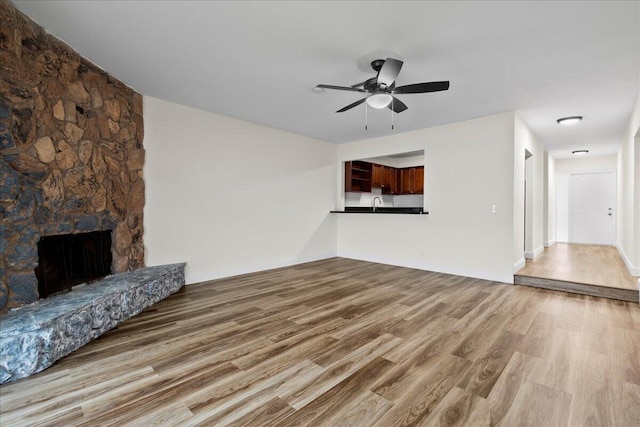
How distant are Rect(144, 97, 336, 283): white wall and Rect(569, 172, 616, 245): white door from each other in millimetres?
7158

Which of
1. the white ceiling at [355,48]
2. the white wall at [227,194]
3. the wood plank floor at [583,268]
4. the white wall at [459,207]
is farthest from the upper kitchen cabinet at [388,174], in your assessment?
the wood plank floor at [583,268]

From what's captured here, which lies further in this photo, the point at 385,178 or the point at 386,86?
the point at 385,178

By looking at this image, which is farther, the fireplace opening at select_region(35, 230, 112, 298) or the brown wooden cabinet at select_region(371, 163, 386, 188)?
the brown wooden cabinet at select_region(371, 163, 386, 188)

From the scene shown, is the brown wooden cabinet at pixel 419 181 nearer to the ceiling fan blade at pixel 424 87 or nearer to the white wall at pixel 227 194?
the white wall at pixel 227 194

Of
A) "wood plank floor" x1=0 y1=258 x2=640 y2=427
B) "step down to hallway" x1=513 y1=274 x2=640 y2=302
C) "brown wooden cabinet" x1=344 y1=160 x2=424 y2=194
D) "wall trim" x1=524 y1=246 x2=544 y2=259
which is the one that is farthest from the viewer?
"brown wooden cabinet" x1=344 y1=160 x2=424 y2=194

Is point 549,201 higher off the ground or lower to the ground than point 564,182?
lower

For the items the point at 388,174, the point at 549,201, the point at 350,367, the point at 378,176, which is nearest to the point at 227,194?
the point at 350,367

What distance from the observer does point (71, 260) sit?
9.34 feet

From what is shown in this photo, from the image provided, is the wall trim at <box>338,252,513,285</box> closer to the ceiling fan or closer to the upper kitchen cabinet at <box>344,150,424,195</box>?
the upper kitchen cabinet at <box>344,150,424,195</box>

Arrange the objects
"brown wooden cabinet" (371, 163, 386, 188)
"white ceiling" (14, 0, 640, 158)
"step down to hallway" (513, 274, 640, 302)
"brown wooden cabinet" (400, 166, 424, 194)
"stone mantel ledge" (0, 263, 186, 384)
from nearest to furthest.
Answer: "stone mantel ledge" (0, 263, 186, 384) → "white ceiling" (14, 0, 640, 158) → "step down to hallway" (513, 274, 640, 302) → "brown wooden cabinet" (371, 163, 386, 188) → "brown wooden cabinet" (400, 166, 424, 194)

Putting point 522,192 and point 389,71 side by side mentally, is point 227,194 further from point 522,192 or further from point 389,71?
point 522,192

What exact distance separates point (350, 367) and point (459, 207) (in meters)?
3.71

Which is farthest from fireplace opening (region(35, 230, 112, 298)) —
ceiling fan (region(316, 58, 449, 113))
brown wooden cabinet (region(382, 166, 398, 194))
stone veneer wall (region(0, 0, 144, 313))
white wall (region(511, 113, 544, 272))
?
brown wooden cabinet (region(382, 166, 398, 194))

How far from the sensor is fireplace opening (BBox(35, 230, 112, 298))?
257cm
